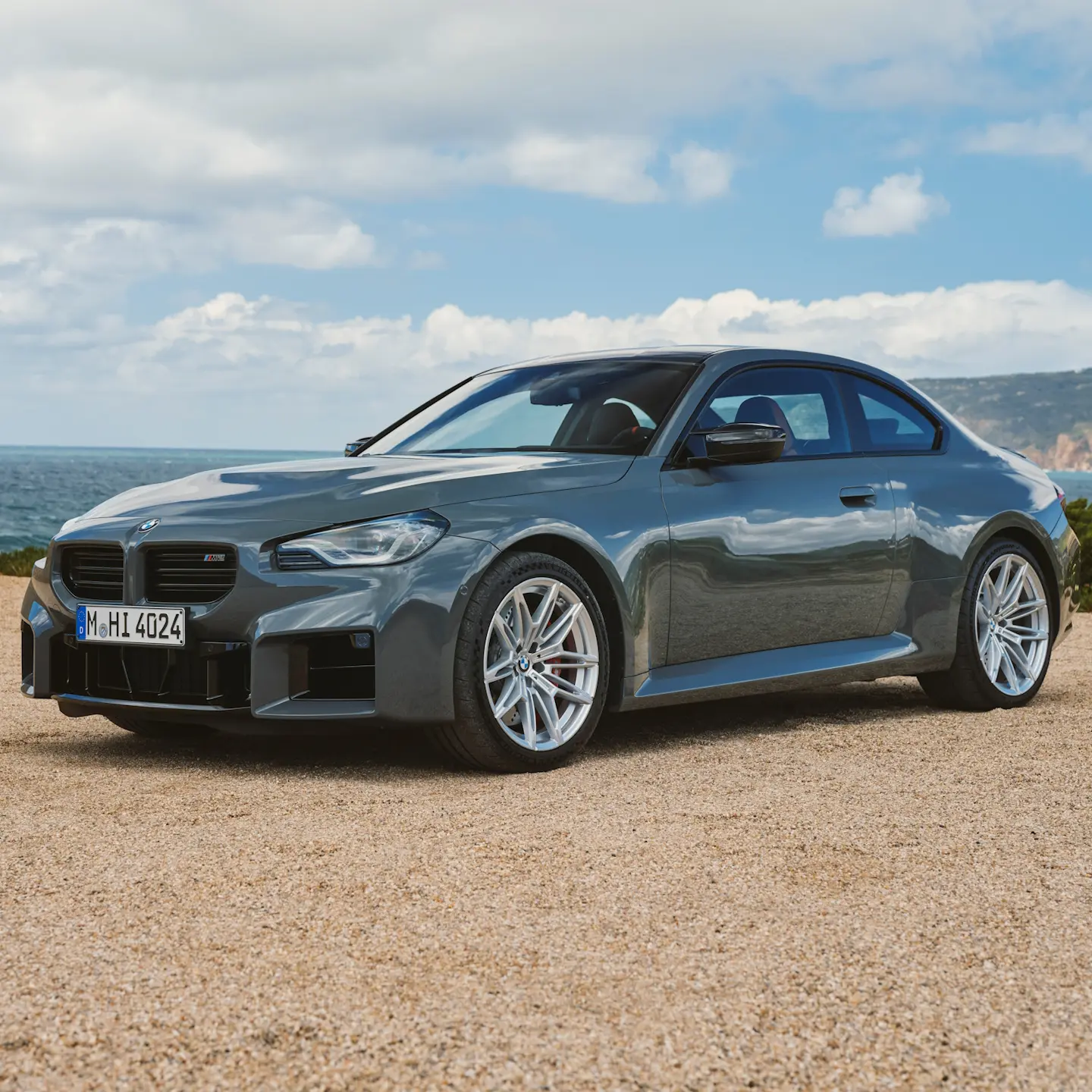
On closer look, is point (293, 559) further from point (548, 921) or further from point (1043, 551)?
point (1043, 551)

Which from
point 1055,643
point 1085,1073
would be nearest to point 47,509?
point 1055,643

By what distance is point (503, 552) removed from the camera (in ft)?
17.6

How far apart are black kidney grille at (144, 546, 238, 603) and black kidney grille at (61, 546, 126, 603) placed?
0.40 feet

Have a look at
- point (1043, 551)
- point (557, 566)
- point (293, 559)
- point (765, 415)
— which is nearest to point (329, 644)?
point (293, 559)

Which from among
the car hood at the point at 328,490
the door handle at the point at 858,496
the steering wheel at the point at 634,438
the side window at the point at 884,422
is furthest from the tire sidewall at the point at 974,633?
the car hood at the point at 328,490

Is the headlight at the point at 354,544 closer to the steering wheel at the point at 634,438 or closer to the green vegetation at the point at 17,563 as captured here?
the steering wheel at the point at 634,438

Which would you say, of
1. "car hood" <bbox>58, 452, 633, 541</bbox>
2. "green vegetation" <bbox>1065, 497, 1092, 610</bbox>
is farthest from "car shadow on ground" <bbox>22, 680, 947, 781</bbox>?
"green vegetation" <bbox>1065, 497, 1092, 610</bbox>

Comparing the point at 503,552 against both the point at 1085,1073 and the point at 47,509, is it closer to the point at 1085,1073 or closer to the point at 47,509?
the point at 1085,1073

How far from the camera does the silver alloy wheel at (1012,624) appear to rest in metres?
7.32

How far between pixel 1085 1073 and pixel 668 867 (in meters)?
1.51

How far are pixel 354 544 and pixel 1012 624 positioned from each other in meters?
3.76

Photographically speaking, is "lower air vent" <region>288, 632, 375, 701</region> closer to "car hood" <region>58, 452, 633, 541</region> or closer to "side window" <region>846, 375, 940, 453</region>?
"car hood" <region>58, 452, 633, 541</region>

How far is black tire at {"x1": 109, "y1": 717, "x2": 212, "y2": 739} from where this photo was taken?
639cm

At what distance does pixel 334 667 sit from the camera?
17.1ft
